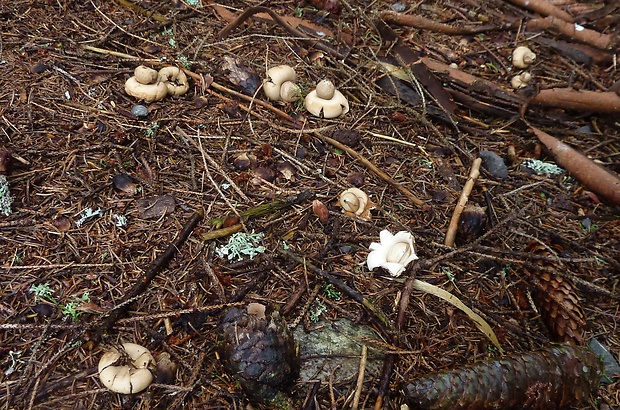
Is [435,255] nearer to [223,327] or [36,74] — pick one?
[223,327]

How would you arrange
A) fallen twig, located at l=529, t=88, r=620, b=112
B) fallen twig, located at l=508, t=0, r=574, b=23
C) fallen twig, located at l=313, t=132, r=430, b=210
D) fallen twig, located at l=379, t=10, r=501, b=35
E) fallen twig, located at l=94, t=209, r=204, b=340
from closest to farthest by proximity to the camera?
fallen twig, located at l=94, t=209, r=204, b=340, fallen twig, located at l=313, t=132, r=430, b=210, fallen twig, located at l=529, t=88, r=620, b=112, fallen twig, located at l=379, t=10, r=501, b=35, fallen twig, located at l=508, t=0, r=574, b=23

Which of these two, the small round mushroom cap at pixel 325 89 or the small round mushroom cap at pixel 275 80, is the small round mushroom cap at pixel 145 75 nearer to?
the small round mushroom cap at pixel 275 80

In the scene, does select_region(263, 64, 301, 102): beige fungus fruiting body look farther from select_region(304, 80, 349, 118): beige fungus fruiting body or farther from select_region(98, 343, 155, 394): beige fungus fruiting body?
select_region(98, 343, 155, 394): beige fungus fruiting body

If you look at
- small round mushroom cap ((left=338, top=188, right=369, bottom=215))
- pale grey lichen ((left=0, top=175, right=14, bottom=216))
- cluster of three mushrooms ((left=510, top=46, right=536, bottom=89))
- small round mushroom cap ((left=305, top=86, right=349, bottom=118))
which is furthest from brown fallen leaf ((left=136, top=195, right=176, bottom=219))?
cluster of three mushrooms ((left=510, top=46, right=536, bottom=89))

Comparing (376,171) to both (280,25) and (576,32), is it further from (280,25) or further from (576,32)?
(576,32)


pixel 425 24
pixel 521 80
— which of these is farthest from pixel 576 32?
pixel 425 24

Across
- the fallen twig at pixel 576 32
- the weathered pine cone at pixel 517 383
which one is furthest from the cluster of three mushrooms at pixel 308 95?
the fallen twig at pixel 576 32
